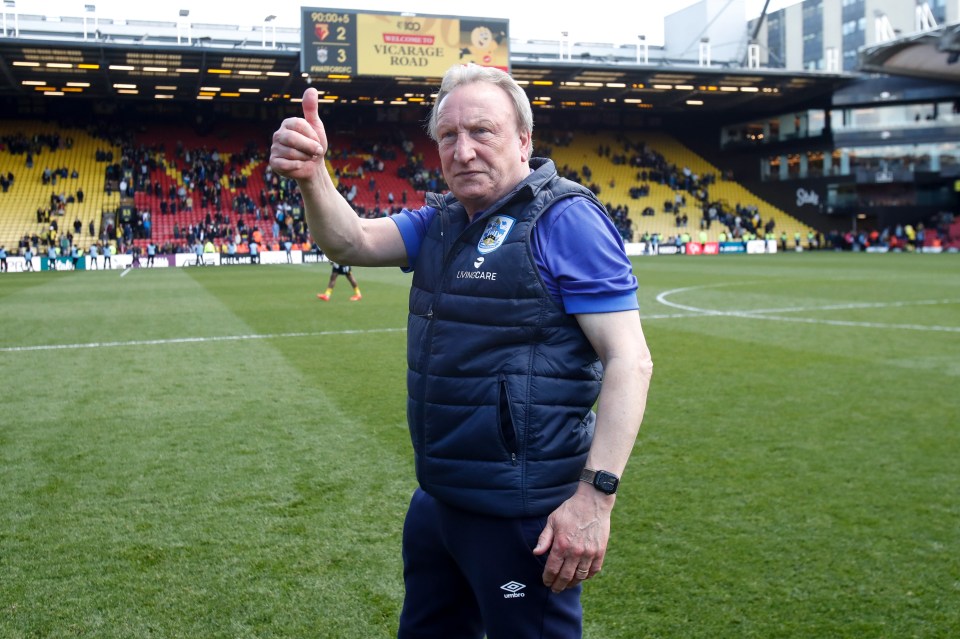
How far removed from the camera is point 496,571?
7.98ft

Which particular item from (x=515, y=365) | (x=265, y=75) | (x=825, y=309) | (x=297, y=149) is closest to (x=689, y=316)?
(x=825, y=309)

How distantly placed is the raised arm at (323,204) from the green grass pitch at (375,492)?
1775 mm

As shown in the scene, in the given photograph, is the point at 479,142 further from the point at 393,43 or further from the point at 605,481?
the point at 393,43

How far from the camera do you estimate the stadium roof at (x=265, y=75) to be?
3878 centimetres

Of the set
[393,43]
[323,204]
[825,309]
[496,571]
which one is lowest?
[825,309]

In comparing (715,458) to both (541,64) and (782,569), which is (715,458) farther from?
(541,64)

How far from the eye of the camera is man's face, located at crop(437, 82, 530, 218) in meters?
2.49

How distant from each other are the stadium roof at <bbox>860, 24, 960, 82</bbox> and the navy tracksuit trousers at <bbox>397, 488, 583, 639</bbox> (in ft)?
139

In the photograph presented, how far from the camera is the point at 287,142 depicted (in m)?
2.42

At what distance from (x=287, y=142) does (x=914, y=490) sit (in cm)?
470

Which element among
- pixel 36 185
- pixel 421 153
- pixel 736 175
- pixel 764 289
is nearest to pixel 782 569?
pixel 764 289

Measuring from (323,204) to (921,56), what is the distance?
48.1 metres

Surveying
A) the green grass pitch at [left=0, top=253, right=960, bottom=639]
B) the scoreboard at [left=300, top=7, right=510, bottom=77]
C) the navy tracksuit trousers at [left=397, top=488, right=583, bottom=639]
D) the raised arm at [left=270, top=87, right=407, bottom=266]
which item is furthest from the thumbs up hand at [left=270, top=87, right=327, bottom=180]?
the scoreboard at [left=300, top=7, right=510, bottom=77]

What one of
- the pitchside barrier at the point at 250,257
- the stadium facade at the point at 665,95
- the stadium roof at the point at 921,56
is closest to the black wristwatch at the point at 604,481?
the pitchside barrier at the point at 250,257
